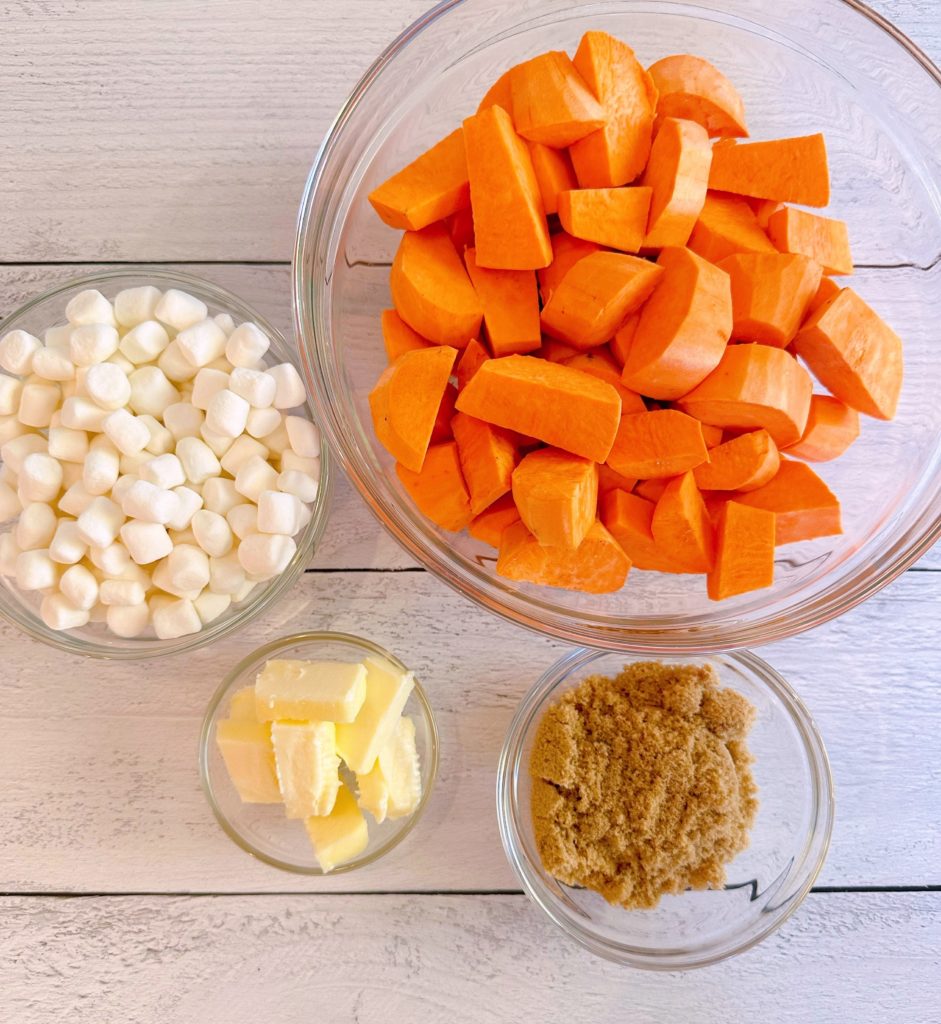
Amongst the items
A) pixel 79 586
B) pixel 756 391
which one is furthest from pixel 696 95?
pixel 79 586

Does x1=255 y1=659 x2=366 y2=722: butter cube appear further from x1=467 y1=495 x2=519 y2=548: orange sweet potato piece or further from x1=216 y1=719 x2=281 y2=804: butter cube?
x1=467 y1=495 x2=519 y2=548: orange sweet potato piece

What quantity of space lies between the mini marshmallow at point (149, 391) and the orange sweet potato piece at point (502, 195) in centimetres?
46

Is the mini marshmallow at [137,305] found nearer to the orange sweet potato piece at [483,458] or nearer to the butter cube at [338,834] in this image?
the orange sweet potato piece at [483,458]

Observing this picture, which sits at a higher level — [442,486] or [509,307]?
[509,307]

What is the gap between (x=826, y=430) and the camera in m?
0.89

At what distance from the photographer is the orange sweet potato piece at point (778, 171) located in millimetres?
856

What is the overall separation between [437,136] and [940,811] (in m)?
1.13

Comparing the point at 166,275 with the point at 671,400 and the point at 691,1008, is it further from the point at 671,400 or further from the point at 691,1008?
the point at 691,1008

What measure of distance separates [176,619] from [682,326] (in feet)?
2.27

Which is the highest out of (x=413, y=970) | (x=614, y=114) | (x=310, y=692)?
(x=614, y=114)

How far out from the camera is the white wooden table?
1116 millimetres

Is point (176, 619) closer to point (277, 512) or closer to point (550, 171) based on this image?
point (277, 512)

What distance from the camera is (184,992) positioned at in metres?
1.14

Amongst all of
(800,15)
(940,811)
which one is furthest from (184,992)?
(800,15)
